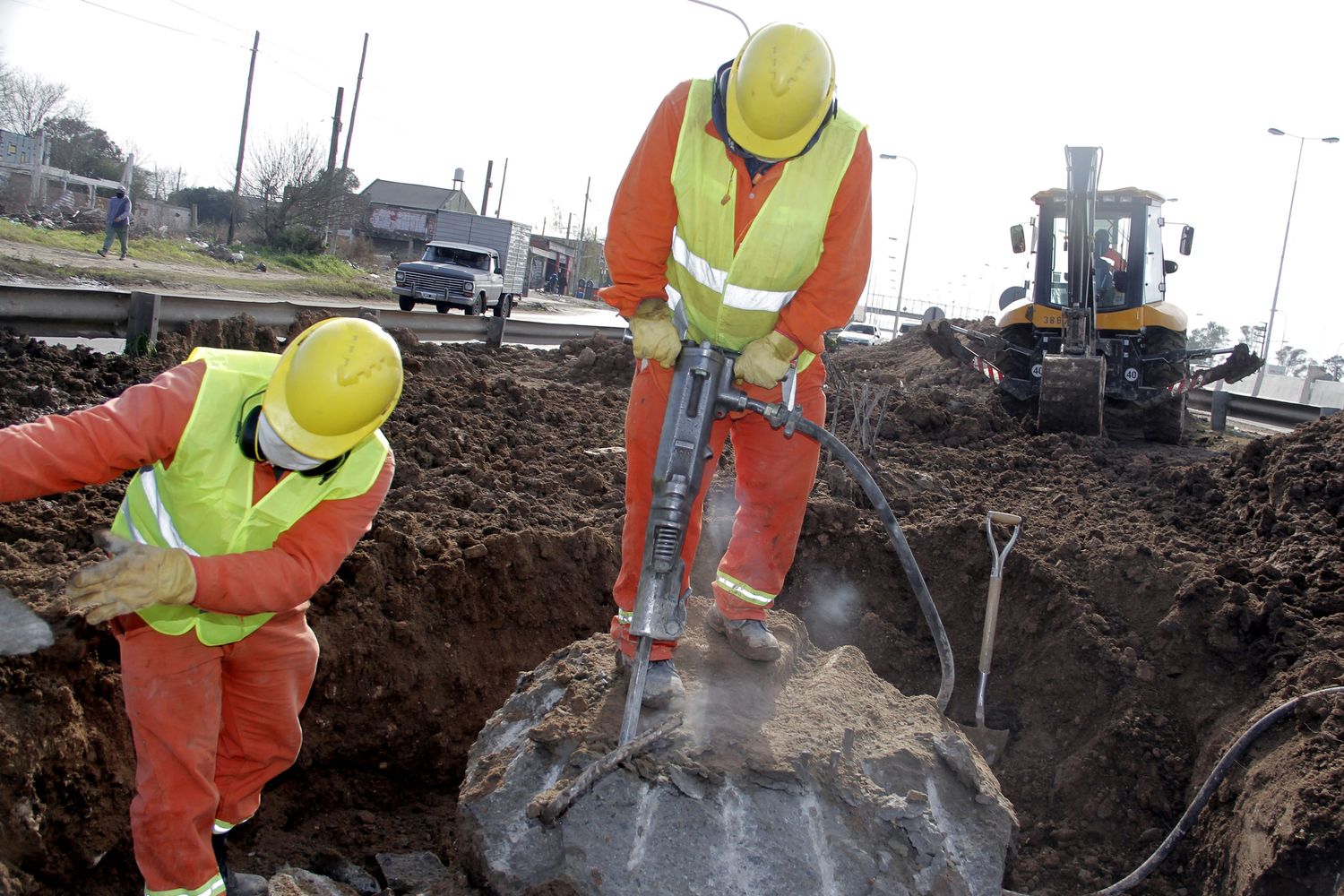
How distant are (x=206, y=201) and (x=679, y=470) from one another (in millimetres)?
49668

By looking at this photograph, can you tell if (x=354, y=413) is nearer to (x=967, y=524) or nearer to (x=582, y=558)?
(x=582, y=558)

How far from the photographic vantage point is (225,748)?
3.01 metres

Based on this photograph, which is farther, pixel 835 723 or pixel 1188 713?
pixel 1188 713

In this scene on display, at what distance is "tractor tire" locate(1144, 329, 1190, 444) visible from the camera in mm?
10742

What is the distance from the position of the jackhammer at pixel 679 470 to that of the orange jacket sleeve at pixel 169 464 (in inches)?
33.3

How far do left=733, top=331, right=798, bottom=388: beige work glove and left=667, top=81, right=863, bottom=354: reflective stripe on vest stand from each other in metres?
0.08

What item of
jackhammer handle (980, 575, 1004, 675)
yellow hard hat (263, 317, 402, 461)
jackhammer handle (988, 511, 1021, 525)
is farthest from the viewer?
jackhammer handle (988, 511, 1021, 525)

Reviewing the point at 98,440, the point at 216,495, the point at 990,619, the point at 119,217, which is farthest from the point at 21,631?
the point at 119,217

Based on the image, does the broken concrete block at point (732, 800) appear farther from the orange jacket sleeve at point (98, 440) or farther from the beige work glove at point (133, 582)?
the orange jacket sleeve at point (98, 440)

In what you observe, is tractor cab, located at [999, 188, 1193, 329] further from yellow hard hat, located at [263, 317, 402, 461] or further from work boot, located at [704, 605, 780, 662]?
yellow hard hat, located at [263, 317, 402, 461]

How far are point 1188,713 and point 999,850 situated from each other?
2052mm

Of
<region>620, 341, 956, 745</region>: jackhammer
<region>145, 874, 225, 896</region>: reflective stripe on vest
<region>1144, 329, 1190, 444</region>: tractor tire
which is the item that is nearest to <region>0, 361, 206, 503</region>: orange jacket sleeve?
<region>145, 874, 225, 896</region>: reflective stripe on vest

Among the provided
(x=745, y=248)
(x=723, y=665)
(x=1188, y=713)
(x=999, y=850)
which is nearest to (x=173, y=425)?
(x=745, y=248)

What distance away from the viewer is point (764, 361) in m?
3.15
